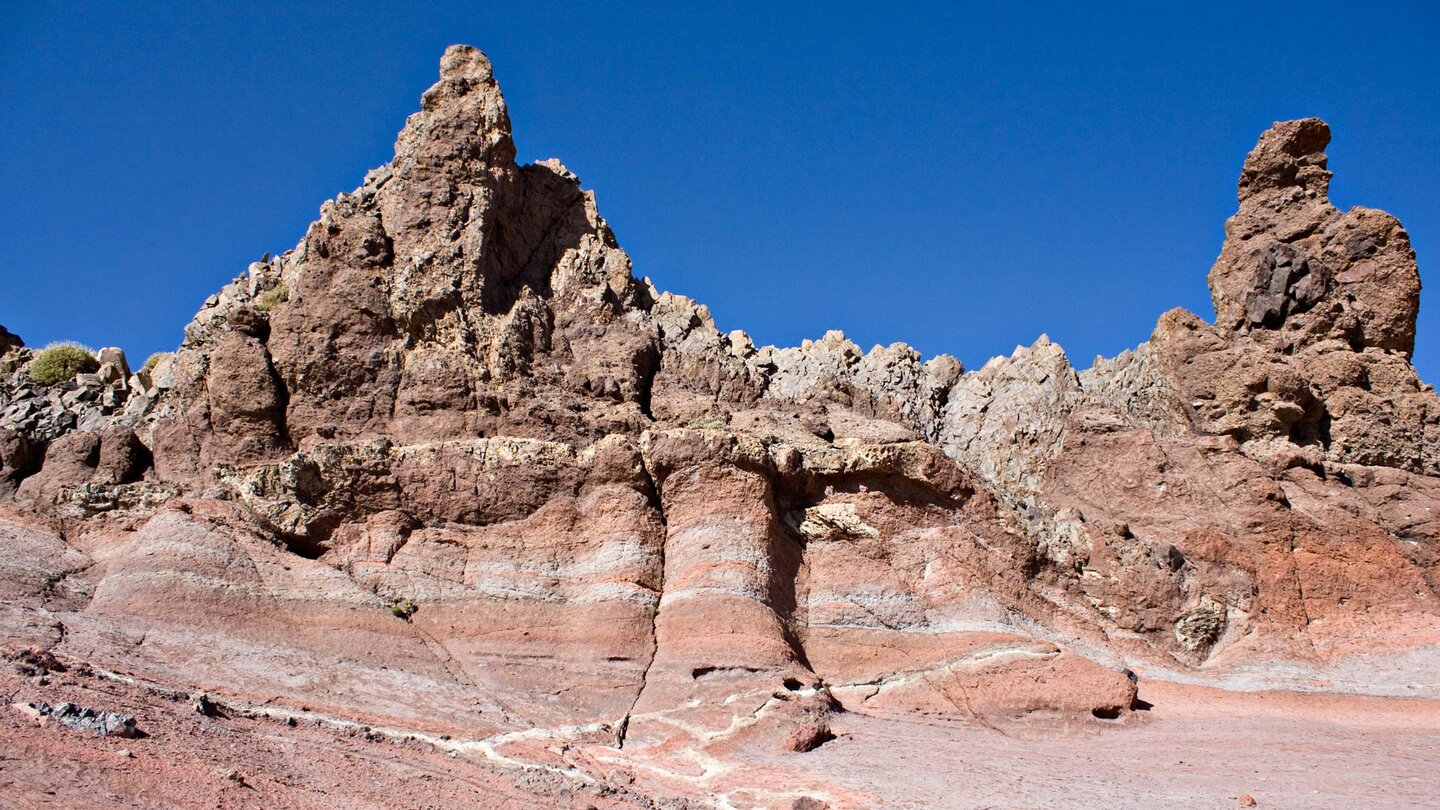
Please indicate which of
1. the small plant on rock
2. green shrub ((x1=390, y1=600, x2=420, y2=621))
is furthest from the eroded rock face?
the small plant on rock

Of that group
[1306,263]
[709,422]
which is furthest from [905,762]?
[1306,263]

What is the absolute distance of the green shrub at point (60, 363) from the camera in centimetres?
2655

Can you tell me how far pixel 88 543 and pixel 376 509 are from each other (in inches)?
197

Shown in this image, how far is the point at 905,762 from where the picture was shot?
16219 millimetres

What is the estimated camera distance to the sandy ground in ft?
37.6

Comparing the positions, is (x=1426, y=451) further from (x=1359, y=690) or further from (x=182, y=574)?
(x=182, y=574)

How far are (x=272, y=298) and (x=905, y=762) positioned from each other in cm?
1796

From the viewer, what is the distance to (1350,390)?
26.4 metres

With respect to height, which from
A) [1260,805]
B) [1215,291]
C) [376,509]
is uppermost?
[1215,291]

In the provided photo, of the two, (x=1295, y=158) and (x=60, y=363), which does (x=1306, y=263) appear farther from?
(x=60, y=363)

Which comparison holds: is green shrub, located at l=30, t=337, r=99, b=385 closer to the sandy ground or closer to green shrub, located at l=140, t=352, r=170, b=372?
green shrub, located at l=140, t=352, r=170, b=372

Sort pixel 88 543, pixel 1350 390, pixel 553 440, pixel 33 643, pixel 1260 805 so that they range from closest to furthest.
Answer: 1. pixel 1260 805
2. pixel 33 643
3. pixel 88 543
4. pixel 553 440
5. pixel 1350 390

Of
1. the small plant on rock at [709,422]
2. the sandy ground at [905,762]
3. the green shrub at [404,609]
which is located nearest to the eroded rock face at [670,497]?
the green shrub at [404,609]

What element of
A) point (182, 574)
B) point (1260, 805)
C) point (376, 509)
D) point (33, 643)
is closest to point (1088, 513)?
point (1260, 805)
